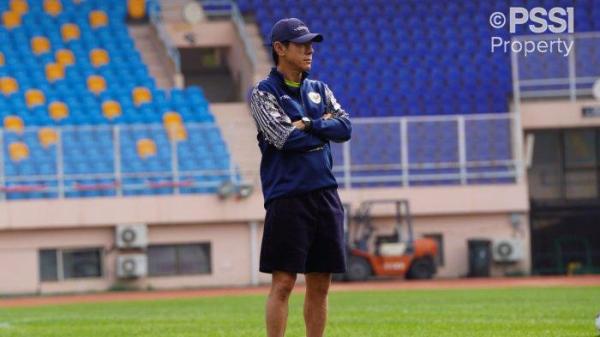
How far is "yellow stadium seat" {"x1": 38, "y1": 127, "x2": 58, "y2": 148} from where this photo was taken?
26391 mm

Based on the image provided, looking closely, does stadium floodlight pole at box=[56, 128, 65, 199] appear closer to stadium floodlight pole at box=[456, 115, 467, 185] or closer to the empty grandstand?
the empty grandstand

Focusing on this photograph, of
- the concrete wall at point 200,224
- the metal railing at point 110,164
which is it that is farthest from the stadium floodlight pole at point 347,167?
the metal railing at point 110,164

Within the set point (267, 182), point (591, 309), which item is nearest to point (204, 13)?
point (591, 309)

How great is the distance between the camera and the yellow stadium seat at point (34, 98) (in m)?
28.4

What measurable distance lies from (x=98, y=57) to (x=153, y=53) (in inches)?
52.2

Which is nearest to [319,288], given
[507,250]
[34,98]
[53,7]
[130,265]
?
[130,265]

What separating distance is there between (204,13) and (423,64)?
5138 mm

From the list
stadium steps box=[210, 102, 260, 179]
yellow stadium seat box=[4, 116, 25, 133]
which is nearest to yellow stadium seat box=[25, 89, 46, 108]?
yellow stadium seat box=[4, 116, 25, 133]

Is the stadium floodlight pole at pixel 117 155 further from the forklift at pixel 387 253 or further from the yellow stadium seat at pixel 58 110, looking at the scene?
the forklift at pixel 387 253

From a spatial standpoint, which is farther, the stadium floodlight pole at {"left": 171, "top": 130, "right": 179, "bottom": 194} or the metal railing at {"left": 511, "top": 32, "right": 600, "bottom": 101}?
the metal railing at {"left": 511, "top": 32, "right": 600, "bottom": 101}

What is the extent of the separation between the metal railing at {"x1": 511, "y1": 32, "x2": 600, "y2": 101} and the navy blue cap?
19.9m

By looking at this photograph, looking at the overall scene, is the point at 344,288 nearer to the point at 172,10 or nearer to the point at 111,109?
the point at 111,109

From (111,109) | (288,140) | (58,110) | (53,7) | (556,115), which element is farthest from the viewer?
(53,7)

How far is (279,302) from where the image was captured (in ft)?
27.8
